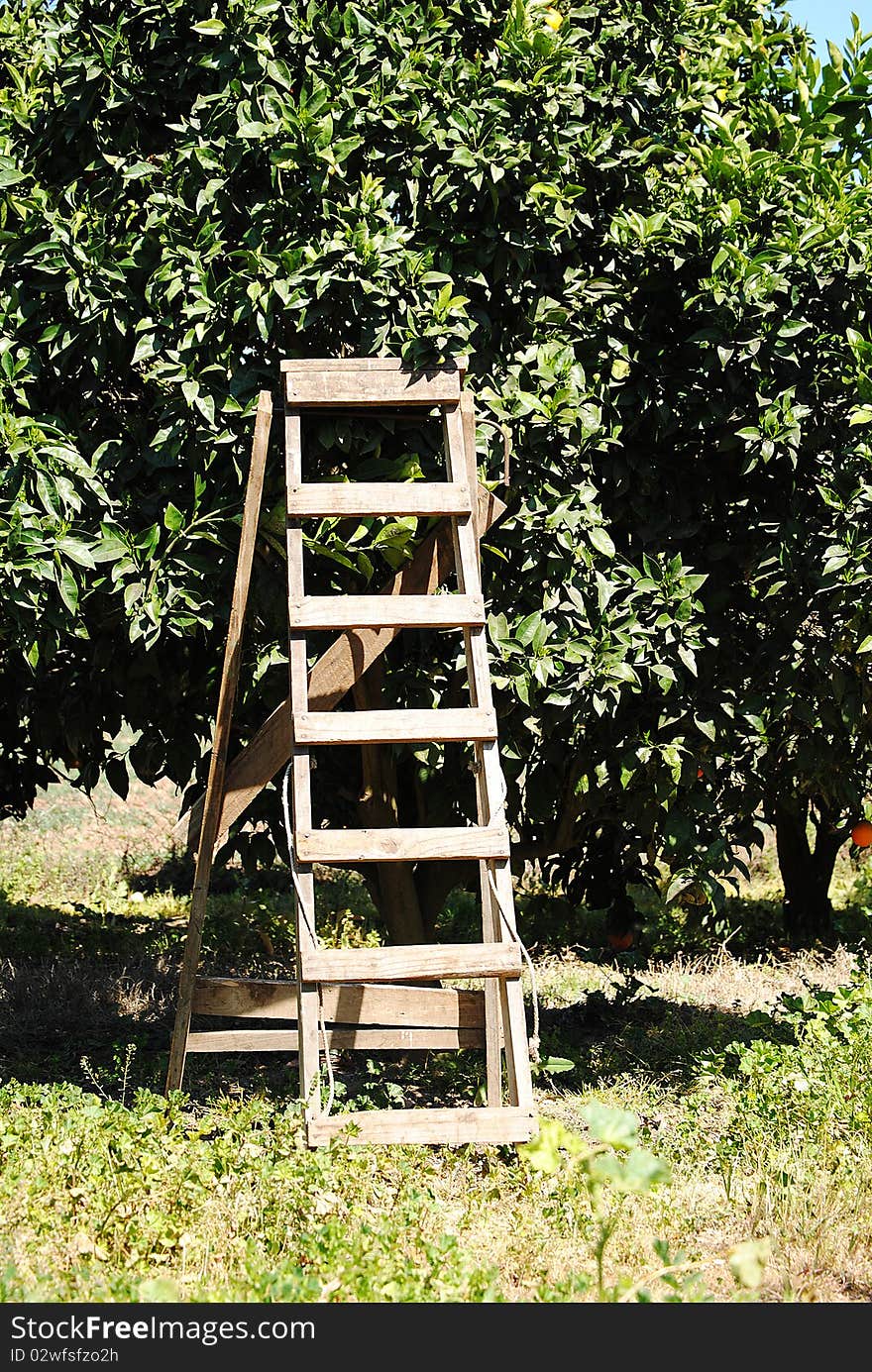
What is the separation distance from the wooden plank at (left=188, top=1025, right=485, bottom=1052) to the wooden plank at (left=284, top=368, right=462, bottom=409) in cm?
173

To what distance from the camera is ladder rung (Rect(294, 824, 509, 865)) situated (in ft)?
10.3

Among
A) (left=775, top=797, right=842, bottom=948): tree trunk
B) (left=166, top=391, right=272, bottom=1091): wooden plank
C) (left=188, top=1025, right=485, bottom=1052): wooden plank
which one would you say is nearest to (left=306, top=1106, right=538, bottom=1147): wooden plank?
(left=188, top=1025, right=485, bottom=1052): wooden plank

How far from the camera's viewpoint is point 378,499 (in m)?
3.38

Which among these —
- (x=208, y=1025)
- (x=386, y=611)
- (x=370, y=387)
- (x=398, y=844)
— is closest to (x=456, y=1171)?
(x=398, y=844)

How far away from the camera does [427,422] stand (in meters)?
3.68

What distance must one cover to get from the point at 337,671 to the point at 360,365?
84cm

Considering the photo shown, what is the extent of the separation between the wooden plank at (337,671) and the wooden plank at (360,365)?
0.34m

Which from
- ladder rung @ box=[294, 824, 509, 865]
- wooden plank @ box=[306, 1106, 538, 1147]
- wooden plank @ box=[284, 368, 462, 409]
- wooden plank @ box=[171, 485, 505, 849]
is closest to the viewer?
wooden plank @ box=[306, 1106, 538, 1147]

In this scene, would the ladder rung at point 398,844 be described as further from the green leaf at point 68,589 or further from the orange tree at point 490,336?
the green leaf at point 68,589

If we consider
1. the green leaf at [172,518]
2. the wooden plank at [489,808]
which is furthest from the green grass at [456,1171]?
the green leaf at [172,518]

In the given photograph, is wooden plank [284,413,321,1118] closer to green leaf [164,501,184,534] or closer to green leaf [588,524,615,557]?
green leaf [164,501,184,534]

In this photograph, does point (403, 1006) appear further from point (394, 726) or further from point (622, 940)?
point (622, 940)
